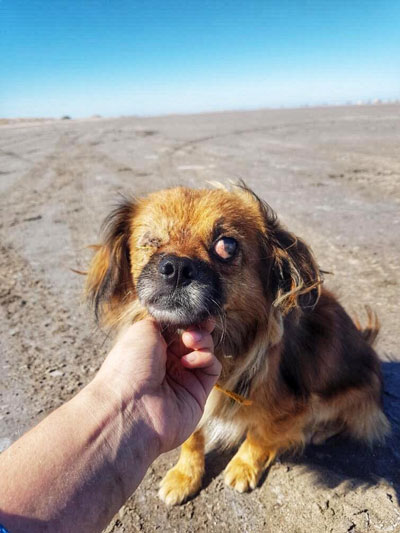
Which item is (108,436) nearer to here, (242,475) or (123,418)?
(123,418)

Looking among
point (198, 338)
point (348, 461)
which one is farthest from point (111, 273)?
point (348, 461)

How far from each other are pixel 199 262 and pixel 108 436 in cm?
88

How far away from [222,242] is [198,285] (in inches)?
12.5

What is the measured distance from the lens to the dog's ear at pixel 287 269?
207cm

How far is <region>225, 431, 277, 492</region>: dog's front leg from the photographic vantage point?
2.22 m

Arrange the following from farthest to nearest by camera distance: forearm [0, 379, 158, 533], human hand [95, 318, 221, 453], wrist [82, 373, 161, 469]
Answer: human hand [95, 318, 221, 453] < wrist [82, 373, 161, 469] < forearm [0, 379, 158, 533]

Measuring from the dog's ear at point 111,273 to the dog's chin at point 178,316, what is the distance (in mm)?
444

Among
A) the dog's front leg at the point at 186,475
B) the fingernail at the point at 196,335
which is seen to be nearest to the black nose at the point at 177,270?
the fingernail at the point at 196,335

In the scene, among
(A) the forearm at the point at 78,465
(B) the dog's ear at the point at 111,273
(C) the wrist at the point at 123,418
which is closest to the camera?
(A) the forearm at the point at 78,465

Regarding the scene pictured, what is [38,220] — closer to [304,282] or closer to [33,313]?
[33,313]

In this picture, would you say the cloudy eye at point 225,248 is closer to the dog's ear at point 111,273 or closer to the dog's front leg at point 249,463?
the dog's ear at point 111,273

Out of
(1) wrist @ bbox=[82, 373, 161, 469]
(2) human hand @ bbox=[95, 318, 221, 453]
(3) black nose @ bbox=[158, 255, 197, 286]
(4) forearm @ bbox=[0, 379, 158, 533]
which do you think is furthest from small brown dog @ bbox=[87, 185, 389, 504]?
(4) forearm @ bbox=[0, 379, 158, 533]

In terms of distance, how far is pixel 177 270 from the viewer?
1.89 metres

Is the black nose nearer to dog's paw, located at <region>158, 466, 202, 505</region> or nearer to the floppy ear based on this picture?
the floppy ear
